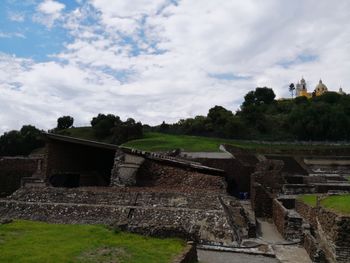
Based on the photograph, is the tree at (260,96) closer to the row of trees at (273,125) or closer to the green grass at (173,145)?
the row of trees at (273,125)

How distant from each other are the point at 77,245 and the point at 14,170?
2500 centimetres

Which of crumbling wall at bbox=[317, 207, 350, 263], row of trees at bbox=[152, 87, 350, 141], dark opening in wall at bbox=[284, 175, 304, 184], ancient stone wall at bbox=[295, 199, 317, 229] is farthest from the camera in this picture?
row of trees at bbox=[152, 87, 350, 141]

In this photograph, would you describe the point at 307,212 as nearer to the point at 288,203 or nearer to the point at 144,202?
the point at 288,203

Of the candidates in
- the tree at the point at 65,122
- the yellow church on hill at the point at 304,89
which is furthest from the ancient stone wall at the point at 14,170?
the yellow church on hill at the point at 304,89

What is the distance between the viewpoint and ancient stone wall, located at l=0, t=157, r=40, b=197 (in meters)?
31.4

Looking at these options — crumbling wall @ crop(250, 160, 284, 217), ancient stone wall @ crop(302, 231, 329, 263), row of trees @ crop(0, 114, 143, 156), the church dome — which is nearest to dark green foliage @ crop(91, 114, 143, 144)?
row of trees @ crop(0, 114, 143, 156)

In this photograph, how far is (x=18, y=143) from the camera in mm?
56500

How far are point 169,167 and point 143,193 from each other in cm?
465

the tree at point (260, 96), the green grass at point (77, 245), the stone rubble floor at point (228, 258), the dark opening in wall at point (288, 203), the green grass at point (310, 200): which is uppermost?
the tree at point (260, 96)

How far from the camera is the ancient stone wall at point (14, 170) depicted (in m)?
31.4

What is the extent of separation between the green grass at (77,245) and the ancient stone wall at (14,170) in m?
21.5

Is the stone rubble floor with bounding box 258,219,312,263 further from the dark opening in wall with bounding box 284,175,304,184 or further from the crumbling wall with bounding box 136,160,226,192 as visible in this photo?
the dark opening in wall with bounding box 284,175,304,184

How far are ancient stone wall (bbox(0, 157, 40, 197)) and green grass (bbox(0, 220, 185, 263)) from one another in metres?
21.5

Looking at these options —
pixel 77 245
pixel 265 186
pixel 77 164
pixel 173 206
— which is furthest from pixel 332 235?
pixel 77 164
